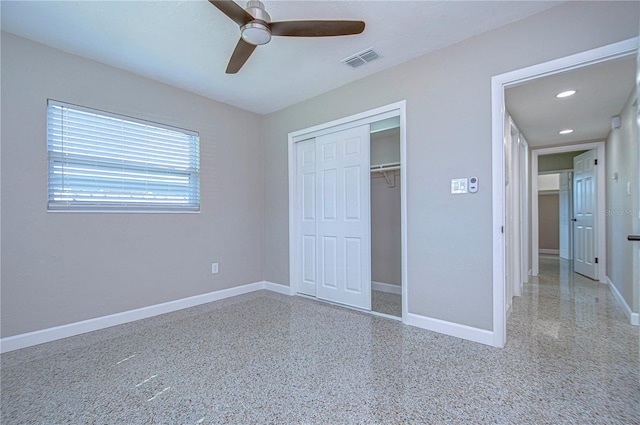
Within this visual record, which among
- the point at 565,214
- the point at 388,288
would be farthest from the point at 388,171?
the point at 565,214

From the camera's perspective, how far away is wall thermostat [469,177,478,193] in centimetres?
248

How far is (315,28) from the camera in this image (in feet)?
6.38

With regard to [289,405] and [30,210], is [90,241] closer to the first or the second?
[30,210]

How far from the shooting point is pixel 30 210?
2.51m

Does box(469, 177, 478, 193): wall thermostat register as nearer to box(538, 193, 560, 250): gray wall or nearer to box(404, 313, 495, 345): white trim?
box(404, 313, 495, 345): white trim

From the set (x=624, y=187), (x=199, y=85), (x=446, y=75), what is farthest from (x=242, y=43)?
(x=624, y=187)

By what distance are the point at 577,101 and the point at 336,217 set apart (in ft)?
9.99

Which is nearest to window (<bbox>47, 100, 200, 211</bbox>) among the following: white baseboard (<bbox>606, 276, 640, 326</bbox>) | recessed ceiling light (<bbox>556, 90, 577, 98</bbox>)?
recessed ceiling light (<bbox>556, 90, 577, 98</bbox>)

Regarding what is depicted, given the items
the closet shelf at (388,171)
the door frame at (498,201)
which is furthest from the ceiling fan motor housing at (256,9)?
the closet shelf at (388,171)

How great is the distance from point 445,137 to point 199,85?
2.83 m

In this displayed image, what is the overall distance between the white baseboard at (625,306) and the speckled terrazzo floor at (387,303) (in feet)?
6.74

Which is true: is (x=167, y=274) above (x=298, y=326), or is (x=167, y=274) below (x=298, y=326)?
above

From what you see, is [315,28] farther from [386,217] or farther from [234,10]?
[386,217]

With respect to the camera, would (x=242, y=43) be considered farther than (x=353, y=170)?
No
